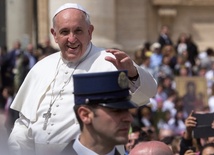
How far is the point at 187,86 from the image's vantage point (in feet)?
64.9

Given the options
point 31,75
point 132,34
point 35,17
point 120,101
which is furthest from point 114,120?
point 35,17

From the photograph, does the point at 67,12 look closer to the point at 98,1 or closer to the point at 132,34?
the point at 98,1

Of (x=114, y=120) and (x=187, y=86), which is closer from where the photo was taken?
(x=114, y=120)

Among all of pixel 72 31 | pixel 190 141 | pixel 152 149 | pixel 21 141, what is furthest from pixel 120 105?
pixel 190 141

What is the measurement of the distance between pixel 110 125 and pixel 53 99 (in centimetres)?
168

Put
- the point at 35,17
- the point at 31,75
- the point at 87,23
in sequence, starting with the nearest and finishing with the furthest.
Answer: the point at 87,23 < the point at 31,75 < the point at 35,17

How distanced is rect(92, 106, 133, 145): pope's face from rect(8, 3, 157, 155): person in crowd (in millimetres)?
1019

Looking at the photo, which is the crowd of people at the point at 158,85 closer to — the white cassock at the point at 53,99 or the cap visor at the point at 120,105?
the white cassock at the point at 53,99

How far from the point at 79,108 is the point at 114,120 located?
17 centimetres

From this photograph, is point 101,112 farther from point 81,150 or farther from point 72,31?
point 72,31

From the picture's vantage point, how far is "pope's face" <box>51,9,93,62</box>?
6.14 m

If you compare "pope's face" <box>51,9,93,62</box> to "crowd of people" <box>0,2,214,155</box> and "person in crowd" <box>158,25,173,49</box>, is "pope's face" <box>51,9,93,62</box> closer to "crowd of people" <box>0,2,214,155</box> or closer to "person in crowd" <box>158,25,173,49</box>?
"crowd of people" <box>0,2,214,155</box>

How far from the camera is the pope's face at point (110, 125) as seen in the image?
15.9ft

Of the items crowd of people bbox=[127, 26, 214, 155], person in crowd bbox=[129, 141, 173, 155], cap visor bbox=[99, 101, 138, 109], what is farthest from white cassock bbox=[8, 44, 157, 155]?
crowd of people bbox=[127, 26, 214, 155]
